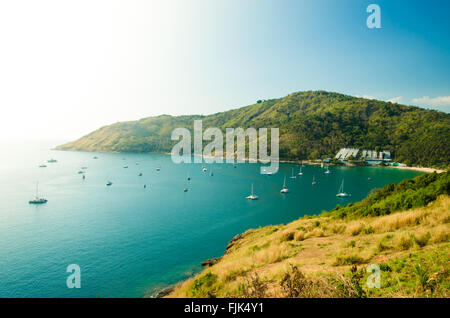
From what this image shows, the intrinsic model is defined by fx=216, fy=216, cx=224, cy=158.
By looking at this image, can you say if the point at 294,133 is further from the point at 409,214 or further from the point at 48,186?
the point at 409,214

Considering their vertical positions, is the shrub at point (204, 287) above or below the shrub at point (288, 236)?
above

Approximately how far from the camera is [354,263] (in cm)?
932

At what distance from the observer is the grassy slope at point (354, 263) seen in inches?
237

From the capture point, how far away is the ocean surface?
28984 mm

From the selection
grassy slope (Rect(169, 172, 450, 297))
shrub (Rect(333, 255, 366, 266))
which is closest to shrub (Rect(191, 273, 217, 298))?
grassy slope (Rect(169, 172, 450, 297))

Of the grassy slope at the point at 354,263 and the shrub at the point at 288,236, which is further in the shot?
the shrub at the point at 288,236

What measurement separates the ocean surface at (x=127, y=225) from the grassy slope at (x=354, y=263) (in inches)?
797

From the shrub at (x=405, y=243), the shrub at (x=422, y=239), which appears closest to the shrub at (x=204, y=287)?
the shrub at (x=405, y=243)

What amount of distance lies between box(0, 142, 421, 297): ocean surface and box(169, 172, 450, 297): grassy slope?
2024cm

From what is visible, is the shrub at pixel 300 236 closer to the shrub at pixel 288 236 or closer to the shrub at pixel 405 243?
the shrub at pixel 288 236

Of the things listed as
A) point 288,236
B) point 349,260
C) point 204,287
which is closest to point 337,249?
point 349,260

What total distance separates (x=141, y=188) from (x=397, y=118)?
217133mm

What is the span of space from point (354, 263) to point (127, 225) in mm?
47824
